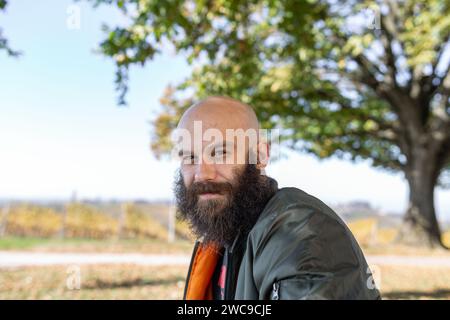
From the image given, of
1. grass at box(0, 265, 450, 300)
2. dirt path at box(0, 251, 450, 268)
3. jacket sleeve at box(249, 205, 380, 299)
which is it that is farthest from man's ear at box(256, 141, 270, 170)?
dirt path at box(0, 251, 450, 268)

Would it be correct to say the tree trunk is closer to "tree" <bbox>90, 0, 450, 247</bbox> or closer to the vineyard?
"tree" <bbox>90, 0, 450, 247</bbox>

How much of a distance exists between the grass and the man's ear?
417cm

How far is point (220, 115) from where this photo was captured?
1.81 metres

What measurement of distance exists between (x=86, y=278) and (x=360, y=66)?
31.4ft

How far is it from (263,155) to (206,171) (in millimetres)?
367

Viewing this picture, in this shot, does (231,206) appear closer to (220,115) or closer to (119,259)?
(220,115)

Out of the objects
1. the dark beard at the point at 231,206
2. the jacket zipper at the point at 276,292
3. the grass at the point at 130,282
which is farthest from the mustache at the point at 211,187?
the grass at the point at 130,282

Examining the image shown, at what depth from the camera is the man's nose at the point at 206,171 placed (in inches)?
71.9

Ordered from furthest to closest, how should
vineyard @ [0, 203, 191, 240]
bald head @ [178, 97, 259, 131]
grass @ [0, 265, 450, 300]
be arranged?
vineyard @ [0, 203, 191, 240] → grass @ [0, 265, 450, 300] → bald head @ [178, 97, 259, 131]

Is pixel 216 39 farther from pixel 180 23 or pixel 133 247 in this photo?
pixel 133 247

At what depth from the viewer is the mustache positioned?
184 centimetres

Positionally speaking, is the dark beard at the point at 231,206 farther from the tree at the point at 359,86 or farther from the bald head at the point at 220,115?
the tree at the point at 359,86

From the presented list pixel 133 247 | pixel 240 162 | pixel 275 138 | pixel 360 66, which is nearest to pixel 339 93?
pixel 360 66

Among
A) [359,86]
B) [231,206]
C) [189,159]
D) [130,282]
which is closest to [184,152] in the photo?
[189,159]
